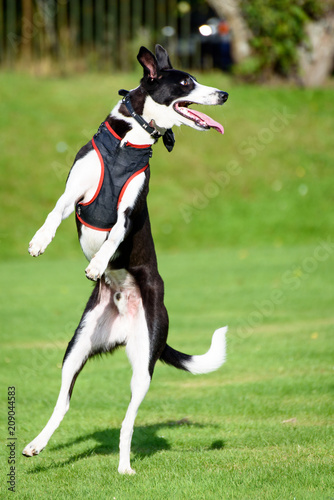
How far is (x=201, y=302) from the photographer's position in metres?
10.9

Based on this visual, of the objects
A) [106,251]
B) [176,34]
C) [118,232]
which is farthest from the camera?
[176,34]

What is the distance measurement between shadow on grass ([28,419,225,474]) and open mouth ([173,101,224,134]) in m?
2.19

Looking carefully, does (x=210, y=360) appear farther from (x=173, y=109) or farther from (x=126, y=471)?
(x=173, y=109)

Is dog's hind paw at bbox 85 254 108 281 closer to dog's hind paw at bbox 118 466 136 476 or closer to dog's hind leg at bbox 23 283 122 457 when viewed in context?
dog's hind leg at bbox 23 283 122 457

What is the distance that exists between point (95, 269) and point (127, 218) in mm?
Answer: 453

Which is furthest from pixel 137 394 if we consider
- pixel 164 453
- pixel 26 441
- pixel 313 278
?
pixel 313 278

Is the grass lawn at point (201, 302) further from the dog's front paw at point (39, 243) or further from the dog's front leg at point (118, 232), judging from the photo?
the dog's front paw at point (39, 243)

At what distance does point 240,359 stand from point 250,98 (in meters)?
13.6

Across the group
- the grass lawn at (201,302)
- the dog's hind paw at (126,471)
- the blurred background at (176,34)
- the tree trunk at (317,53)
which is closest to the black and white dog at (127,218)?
the dog's hind paw at (126,471)

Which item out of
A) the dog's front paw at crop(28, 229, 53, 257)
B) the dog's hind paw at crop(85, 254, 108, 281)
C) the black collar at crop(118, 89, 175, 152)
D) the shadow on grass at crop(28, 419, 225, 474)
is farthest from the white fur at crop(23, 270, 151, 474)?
the black collar at crop(118, 89, 175, 152)

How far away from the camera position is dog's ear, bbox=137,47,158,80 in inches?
179

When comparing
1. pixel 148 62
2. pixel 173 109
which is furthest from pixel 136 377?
pixel 148 62

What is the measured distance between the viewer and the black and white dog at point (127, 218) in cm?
450

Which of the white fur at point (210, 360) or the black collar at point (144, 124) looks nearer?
the black collar at point (144, 124)
